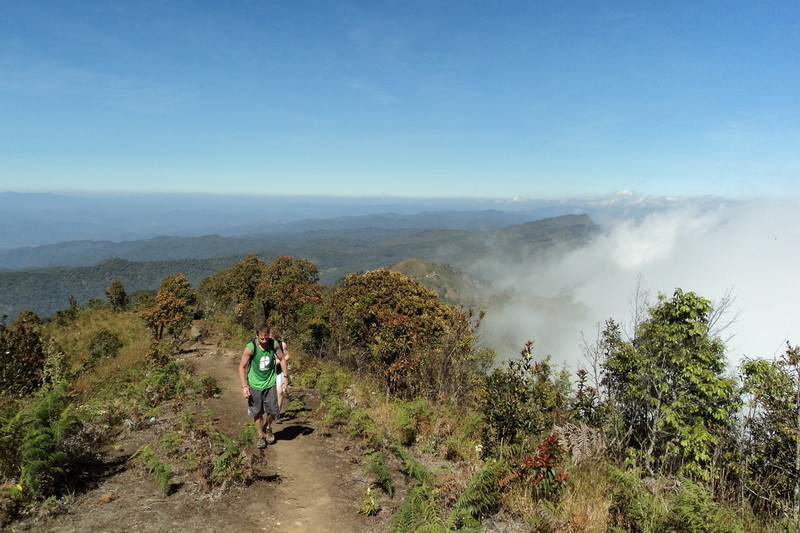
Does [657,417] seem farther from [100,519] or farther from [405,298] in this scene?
[100,519]

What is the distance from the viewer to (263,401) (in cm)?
691

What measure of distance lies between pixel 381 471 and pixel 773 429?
8.41m

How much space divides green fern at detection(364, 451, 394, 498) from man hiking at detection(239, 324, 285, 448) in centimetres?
212

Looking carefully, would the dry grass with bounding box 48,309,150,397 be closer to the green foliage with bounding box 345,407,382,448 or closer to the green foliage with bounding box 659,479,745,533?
the green foliage with bounding box 345,407,382,448

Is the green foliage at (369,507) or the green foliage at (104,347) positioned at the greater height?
the green foliage at (369,507)

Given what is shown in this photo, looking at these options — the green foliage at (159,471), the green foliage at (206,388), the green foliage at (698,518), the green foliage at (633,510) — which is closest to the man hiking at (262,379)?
the green foliage at (159,471)

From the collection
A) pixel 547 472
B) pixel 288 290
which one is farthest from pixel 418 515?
pixel 288 290

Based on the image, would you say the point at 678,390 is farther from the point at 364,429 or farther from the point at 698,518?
the point at 364,429

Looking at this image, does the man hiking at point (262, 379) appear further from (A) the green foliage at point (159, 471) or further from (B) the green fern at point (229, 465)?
(A) the green foliage at point (159, 471)

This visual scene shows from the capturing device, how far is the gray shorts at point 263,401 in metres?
6.87

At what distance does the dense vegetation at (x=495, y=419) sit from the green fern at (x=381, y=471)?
28mm

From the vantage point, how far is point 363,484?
5.62 m

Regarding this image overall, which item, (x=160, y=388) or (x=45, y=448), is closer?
(x=45, y=448)

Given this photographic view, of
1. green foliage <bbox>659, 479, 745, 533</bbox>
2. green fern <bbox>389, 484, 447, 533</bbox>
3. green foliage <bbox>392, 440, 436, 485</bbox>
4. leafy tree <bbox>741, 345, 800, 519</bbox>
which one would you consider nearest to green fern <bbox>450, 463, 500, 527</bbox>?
green fern <bbox>389, 484, 447, 533</bbox>
